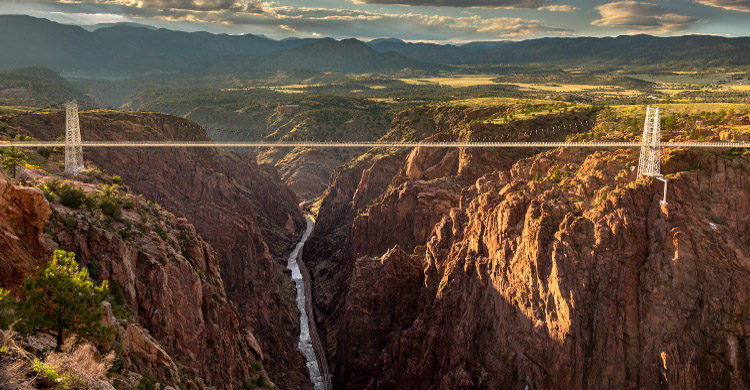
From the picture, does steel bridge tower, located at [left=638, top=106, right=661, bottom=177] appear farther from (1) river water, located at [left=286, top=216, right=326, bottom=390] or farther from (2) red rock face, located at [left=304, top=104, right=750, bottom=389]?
(1) river water, located at [left=286, top=216, right=326, bottom=390]

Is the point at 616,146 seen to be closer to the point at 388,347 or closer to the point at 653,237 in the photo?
the point at 653,237

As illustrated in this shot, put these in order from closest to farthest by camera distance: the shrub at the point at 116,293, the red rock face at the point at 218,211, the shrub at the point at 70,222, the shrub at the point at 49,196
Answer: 1. the shrub at the point at 116,293
2. the shrub at the point at 70,222
3. the shrub at the point at 49,196
4. the red rock face at the point at 218,211

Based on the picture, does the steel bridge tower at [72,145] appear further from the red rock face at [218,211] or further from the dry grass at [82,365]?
the dry grass at [82,365]

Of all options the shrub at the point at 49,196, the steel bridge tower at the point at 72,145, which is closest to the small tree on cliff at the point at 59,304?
the shrub at the point at 49,196

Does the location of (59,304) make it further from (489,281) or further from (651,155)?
(651,155)

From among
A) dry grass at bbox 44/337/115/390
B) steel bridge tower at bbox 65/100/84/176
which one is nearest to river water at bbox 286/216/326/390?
steel bridge tower at bbox 65/100/84/176

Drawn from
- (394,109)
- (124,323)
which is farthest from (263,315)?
(394,109)
